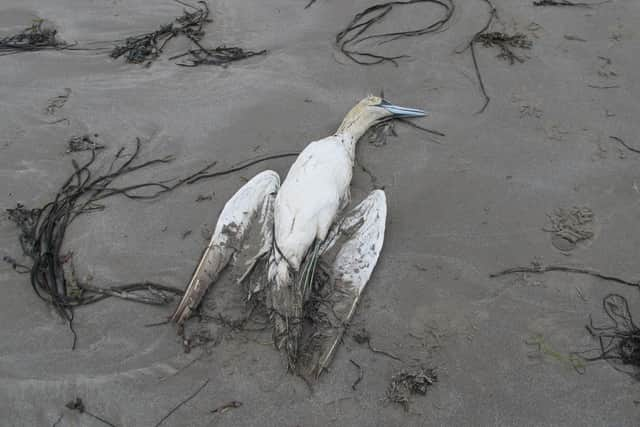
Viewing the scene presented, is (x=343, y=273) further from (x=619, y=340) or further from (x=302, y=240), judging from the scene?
(x=619, y=340)

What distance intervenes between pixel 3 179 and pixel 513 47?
4.84 metres

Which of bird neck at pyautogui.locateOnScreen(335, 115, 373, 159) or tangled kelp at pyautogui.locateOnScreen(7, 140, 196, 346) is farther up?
bird neck at pyautogui.locateOnScreen(335, 115, 373, 159)

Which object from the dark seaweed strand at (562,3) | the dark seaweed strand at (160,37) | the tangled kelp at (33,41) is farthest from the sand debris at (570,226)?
the tangled kelp at (33,41)

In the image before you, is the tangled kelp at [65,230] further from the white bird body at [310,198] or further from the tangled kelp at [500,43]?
the tangled kelp at [500,43]

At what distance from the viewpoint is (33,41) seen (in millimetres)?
5570

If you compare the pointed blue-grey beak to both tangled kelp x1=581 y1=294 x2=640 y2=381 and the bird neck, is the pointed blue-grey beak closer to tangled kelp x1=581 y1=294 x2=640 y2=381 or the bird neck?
the bird neck

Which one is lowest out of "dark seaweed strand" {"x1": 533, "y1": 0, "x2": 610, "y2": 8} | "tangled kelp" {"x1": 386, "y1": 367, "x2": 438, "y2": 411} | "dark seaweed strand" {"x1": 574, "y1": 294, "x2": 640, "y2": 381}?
"tangled kelp" {"x1": 386, "y1": 367, "x2": 438, "y2": 411}

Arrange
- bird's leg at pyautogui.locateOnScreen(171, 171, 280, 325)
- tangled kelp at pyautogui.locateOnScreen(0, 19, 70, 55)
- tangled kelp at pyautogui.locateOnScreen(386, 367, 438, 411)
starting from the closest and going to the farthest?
tangled kelp at pyautogui.locateOnScreen(386, 367, 438, 411) → bird's leg at pyautogui.locateOnScreen(171, 171, 280, 325) → tangled kelp at pyautogui.locateOnScreen(0, 19, 70, 55)

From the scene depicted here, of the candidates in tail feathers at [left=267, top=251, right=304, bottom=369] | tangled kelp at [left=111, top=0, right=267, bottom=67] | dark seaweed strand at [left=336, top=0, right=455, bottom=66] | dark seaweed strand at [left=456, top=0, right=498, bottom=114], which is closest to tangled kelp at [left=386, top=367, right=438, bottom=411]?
tail feathers at [left=267, top=251, right=304, bottom=369]

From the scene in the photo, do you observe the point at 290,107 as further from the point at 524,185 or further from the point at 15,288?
the point at 15,288

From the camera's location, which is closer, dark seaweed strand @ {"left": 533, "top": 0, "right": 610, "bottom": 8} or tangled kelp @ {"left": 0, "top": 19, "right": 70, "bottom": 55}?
dark seaweed strand @ {"left": 533, "top": 0, "right": 610, "bottom": 8}

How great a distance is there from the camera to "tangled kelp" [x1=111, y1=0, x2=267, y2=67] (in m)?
5.20

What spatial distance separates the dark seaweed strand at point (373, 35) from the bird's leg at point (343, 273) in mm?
2129

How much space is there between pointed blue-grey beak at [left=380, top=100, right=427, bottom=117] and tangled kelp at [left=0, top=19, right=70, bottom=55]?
3682 mm
